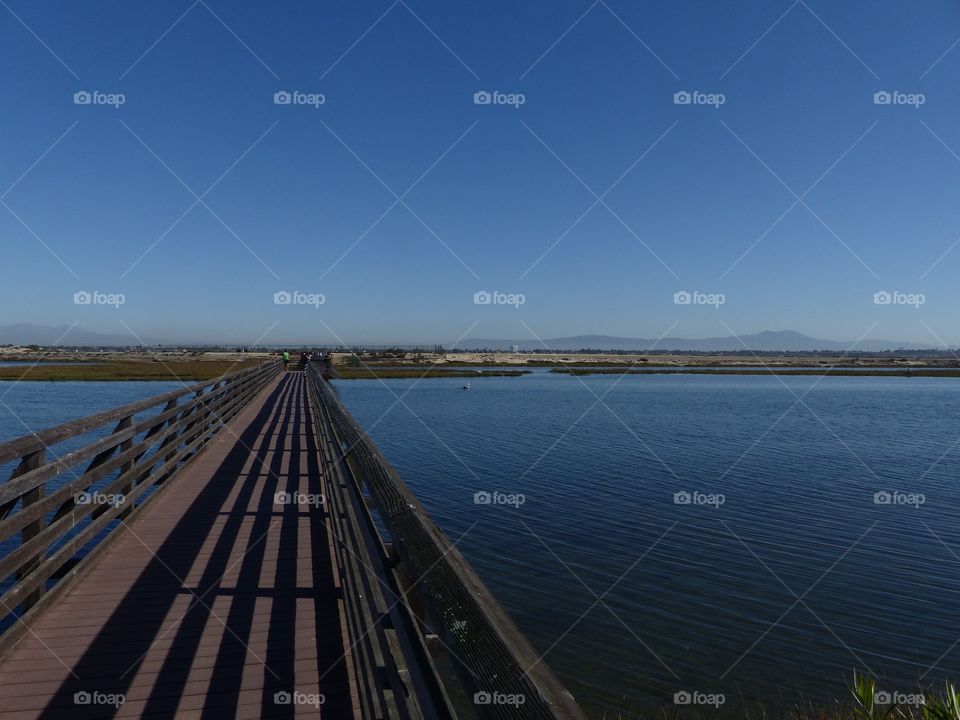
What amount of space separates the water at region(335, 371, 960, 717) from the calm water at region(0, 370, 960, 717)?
0.12 ft

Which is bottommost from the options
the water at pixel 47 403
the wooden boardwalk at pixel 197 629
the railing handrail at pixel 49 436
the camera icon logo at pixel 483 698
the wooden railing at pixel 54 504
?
the water at pixel 47 403

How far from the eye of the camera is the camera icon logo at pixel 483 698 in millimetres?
1452

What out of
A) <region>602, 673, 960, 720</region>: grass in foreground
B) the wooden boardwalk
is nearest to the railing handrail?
the wooden boardwalk

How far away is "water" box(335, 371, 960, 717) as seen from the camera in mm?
7117

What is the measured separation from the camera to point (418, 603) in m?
2.47

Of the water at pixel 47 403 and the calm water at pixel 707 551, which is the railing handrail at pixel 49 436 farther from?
the water at pixel 47 403

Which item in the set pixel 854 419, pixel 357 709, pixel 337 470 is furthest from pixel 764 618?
pixel 854 419

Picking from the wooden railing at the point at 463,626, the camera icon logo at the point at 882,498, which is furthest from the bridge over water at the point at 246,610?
the camera icon logo at the point at 882,498

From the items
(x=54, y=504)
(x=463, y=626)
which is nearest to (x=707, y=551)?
(x=54, y=504)

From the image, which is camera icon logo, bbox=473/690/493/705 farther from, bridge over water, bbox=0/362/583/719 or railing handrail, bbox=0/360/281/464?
railing handrail, bbox=0/360/281/464

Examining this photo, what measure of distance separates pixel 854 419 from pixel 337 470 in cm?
3194

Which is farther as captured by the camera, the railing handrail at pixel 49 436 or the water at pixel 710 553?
the water at pixel 710 553

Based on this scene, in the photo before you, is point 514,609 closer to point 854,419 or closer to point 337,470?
point 337,470

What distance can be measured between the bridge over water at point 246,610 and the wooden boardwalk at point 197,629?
0.01 meters
